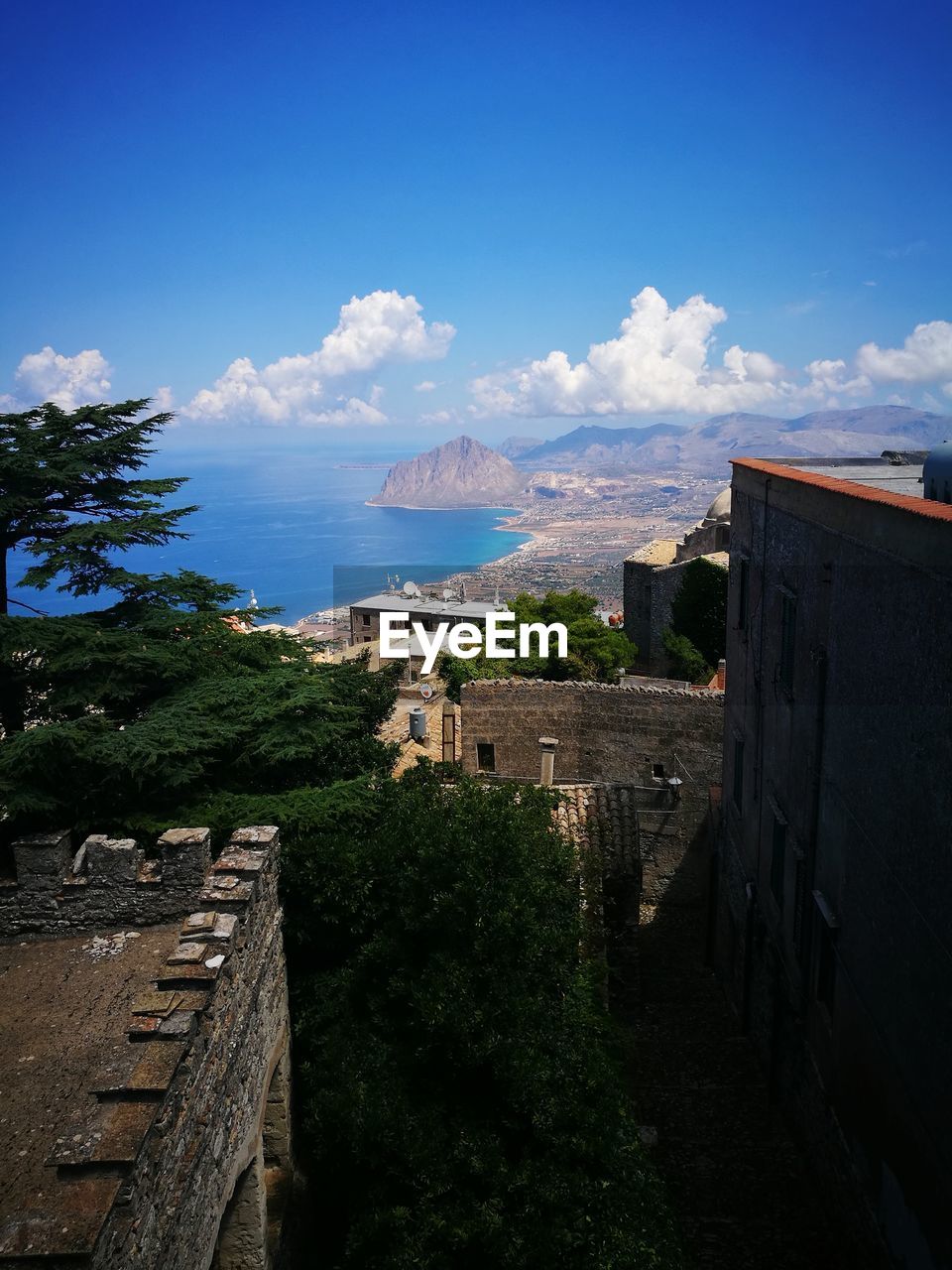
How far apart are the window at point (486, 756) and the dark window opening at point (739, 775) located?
7.83 meters

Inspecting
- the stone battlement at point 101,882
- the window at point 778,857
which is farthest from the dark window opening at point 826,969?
the stone battlement at point 101,882

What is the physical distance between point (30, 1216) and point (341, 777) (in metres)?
8.66

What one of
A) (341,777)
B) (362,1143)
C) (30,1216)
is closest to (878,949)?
(362,1143)

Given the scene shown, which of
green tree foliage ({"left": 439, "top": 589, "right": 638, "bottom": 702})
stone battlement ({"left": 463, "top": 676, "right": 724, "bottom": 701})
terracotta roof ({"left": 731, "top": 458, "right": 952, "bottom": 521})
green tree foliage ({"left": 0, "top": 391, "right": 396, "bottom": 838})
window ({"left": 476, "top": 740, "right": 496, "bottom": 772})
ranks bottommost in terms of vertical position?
window ({"left": 476, "top": 740, "right": 496, "bottom": 772})

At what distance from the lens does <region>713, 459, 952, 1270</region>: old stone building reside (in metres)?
7.03

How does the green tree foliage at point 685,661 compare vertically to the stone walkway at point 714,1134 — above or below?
above

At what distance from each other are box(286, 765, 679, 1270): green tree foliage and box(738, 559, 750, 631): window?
5.26m

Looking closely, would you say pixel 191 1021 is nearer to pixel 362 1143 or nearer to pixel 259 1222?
pixel 362 1143

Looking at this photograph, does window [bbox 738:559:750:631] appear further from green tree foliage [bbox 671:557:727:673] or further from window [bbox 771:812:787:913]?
green tree foliage [bbox 671:557:727:673]

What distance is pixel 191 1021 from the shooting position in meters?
6.56

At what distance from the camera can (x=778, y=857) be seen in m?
12.3

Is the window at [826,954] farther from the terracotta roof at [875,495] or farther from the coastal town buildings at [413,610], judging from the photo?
the coastal town buildings at [413,610]

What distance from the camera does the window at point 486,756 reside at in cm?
2270

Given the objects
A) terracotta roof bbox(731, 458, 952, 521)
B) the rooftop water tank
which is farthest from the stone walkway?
the rooftop water tank
